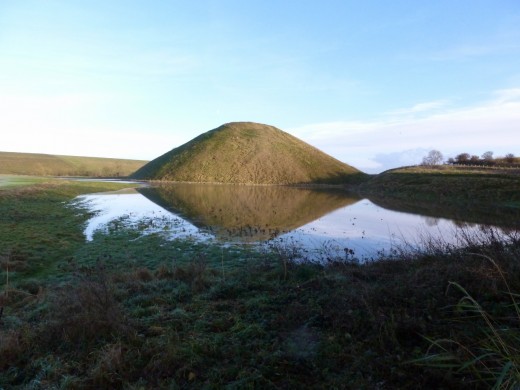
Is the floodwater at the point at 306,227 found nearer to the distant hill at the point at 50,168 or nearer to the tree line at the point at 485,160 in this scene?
the tree line at the point at 485,160

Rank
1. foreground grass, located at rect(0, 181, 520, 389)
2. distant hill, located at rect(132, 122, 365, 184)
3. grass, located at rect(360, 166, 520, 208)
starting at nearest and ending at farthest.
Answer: foreground grass, located at rect(0, 181, 520, 389) < grass, located at rect(360, 166, 520, 208) < distant hill, located at rect(132, 122, 365, 184)

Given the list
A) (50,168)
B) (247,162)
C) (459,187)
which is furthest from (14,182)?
(50,168)

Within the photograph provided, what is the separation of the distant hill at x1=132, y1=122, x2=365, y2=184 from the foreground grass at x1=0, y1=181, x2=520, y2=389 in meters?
86.3

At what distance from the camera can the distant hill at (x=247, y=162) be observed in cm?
9856

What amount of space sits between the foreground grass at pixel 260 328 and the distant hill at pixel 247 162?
8631 cm

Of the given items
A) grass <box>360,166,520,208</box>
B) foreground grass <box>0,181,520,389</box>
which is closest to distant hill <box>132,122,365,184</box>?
grass <box>360,166,520,208</box>

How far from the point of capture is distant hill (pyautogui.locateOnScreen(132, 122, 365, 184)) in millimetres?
98562

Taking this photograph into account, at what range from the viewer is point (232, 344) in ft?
21.2

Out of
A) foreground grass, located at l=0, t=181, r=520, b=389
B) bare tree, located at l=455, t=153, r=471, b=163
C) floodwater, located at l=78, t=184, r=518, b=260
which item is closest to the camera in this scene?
foreground grass, located at l=0, t=181, r=520, b=389

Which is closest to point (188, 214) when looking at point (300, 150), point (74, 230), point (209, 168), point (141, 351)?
point (74, 230)

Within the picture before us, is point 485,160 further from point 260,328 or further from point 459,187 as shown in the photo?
point 260,328

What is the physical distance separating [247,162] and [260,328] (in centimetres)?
10048

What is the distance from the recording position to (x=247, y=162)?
4195 inches

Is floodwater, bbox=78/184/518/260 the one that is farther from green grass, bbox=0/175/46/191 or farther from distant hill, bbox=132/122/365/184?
distant hill, bbox=132/122/365/184
